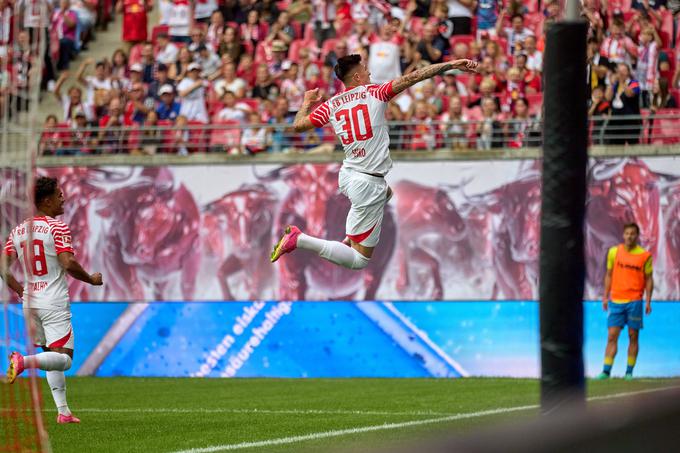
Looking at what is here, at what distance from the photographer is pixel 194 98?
23656 mm

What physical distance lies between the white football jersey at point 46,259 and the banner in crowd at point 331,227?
995 centimetres

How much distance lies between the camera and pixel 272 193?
22.3 m

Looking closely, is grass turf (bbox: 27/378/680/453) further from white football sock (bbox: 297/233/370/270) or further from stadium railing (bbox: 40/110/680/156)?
stadium railing (bbox: 40/110/680/156)

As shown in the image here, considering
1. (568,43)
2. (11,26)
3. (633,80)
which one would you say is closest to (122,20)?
(11,26)

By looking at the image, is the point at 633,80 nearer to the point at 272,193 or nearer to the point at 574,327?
the point at 272,193

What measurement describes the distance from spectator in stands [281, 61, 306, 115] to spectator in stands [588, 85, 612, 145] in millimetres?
5168

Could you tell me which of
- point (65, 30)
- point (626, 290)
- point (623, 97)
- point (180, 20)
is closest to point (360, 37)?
point (180, 20)

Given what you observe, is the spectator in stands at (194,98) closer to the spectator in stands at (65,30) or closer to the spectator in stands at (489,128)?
the spectator in stands at (65,30)

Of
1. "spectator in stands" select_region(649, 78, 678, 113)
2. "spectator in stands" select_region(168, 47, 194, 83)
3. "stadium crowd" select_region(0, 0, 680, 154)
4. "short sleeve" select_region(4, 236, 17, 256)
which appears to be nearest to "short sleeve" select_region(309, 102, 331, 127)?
"short sleeve" select_region(4, 236, 17, 256)

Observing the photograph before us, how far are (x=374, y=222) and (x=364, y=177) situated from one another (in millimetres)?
401

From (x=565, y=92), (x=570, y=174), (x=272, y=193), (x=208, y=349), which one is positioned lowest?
(x=208, y=349)

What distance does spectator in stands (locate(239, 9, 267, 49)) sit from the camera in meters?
24.6

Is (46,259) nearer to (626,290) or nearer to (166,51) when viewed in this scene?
(626,290)

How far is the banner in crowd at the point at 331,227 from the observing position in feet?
67.5
